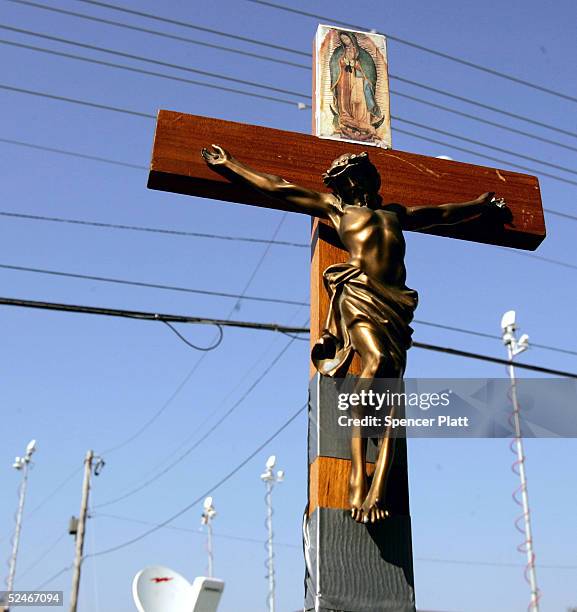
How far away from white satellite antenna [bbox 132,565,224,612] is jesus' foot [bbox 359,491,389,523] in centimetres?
401

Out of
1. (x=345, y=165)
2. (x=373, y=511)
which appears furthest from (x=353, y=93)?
(x=373, y=511)

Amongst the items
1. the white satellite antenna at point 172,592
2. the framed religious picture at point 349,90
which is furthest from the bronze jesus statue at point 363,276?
the white satellite antenna at point 172,592

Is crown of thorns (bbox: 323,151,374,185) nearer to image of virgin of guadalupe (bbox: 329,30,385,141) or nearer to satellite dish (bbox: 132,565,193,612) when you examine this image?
image of virgin of guadalupe (bbox: 329,30,385,141)

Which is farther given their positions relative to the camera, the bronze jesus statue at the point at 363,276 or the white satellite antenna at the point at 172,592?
the white satellite antenna at the point at 172,592

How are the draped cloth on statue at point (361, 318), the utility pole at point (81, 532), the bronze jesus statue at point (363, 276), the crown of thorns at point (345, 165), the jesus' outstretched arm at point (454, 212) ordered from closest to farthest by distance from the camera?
the bronze jesus statue at point (363, 276)
the draped cloth on statue at point (361, 318)
the crown of thorns at point (345, 165)
the jesus' outstretched arm at point (454, 212)
the utility pole at point (81, 532)

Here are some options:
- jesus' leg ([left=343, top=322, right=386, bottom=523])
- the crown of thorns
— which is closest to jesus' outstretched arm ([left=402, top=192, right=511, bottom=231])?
the crown of thorns

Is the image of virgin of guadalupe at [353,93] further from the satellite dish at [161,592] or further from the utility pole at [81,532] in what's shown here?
the utility pole at [81,532]

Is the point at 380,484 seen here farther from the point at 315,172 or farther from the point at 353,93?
the point at 353,93

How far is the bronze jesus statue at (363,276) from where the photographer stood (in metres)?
3.53

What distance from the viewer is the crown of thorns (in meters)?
4.18

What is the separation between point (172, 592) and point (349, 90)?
5.09 meters

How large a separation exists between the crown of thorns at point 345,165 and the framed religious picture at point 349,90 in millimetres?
619

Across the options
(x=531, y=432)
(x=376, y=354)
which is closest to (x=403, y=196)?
(x=376, y=354)

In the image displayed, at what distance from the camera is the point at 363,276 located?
12.7 feet
